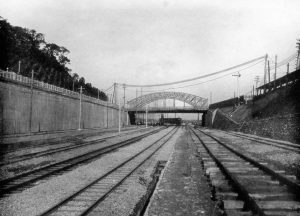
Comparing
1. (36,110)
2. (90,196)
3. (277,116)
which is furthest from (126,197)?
(36,110)

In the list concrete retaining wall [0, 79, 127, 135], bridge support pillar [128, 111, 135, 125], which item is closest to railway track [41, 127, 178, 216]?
A: concrete retaining wall [0, 79, 127, 135]

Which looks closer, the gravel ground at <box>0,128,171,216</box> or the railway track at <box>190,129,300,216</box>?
the railway track at <box>190,129,300,216</box>

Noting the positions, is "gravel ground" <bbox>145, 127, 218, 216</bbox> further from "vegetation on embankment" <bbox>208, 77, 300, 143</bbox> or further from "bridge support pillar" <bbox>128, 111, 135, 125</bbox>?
"bridge support pillar" <bbox>128, 111, 135, 125</bbox>

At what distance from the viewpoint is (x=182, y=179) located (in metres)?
12.0

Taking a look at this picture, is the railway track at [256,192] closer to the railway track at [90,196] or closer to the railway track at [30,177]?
the railway track at [90,196]

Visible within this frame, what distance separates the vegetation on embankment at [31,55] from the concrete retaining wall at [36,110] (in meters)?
12.5

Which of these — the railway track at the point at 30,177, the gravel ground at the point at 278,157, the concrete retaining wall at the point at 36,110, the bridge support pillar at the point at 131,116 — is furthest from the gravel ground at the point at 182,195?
the bridge support pillar at the point at 131,116

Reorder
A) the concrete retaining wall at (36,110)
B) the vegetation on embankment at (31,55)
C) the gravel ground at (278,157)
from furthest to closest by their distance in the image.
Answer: the vegetation on embankment at (31,55) → the concrete retaining wall at (36,110) → the gravel ground at (278,157)

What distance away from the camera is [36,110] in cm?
4044

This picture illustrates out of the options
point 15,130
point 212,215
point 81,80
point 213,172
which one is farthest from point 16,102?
point 81,80

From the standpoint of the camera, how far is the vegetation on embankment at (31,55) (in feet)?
204

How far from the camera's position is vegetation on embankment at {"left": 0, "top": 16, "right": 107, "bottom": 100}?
62094 mm

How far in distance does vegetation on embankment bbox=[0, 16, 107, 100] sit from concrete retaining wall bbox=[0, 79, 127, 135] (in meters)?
12.5

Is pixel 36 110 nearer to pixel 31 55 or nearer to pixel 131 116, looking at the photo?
pixel 31 55
